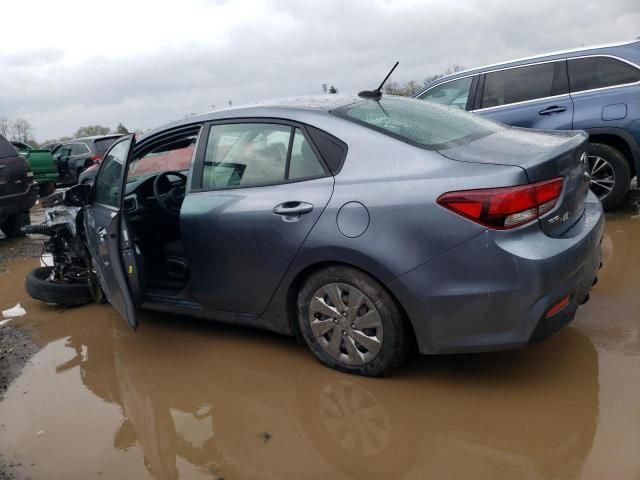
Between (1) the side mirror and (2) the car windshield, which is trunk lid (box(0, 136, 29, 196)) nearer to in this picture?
(1) the side mirror

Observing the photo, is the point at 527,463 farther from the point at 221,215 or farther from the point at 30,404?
the point at 30,404

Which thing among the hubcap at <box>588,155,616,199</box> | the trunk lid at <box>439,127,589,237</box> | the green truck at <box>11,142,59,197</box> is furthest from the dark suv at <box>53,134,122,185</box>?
the trunk lid at <box>439,127,589,237</box>

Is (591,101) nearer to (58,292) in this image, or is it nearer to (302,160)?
(302,160)

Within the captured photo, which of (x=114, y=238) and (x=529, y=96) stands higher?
(x=529, y=96)

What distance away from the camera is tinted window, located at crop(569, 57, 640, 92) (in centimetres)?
564

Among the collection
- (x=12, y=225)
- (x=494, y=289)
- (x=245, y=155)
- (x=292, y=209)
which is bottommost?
(x=12, y=225)

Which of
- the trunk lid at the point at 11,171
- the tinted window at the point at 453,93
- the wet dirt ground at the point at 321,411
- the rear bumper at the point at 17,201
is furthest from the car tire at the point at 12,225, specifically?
the tinted window at the point at 453,93

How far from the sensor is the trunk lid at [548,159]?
2.70m

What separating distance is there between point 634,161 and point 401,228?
4036mm

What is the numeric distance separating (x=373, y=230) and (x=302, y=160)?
688 millimetres

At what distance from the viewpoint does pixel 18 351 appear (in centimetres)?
420

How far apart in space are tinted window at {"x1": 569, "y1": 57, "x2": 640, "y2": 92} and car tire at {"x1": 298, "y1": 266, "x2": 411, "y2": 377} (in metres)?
4.32

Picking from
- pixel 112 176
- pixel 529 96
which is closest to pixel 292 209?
pixel 112 176

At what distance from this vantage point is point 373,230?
9.35 feet
